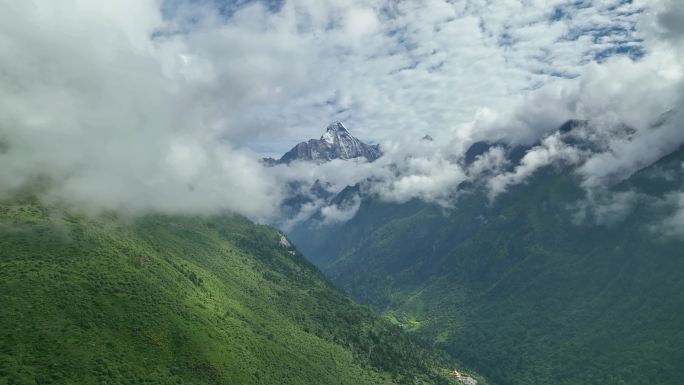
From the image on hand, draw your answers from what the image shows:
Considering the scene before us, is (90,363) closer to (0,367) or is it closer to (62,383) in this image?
(62,383)

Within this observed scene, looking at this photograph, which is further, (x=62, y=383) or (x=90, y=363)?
(x=90, y=363)

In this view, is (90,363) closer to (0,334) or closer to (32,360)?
(32,360)

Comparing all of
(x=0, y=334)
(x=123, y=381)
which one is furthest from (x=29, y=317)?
(x=123, y=381)

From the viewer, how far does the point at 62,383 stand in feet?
591

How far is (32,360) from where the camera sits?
599 ft

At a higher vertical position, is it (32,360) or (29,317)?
(29,317)

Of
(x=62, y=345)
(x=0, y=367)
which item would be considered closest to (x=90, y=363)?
(x=62, y=345)

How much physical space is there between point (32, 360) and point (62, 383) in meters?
14.8

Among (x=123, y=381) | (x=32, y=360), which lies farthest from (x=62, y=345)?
(x=123, y=381)

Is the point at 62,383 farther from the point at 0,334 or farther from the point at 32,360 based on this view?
the point at 0,334

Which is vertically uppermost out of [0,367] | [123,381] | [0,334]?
[0,334]

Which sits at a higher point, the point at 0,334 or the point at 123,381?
the point at 0,334

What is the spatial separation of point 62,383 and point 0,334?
31.6 meters

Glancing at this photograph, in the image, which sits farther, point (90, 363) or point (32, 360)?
point (90, 363)
